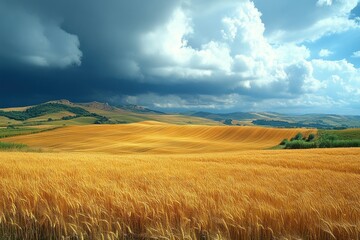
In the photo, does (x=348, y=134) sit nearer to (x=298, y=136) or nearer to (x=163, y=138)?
(x=298, y=136)

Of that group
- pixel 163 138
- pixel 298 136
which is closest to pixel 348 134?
pixel 298 136

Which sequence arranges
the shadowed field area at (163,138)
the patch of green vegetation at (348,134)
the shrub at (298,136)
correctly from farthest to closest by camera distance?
1. the shrub at (298,136)
2. the patch of green vegetation at (348,134)
3. the shadowed field area at (163,138)

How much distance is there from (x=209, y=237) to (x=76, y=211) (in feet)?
8.18

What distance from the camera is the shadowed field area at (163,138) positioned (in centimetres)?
6809

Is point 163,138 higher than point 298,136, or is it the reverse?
point 298,136

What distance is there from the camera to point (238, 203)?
574 centimetres

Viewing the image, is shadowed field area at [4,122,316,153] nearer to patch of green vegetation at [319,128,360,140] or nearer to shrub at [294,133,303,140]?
shrub at [294,133,303,140]

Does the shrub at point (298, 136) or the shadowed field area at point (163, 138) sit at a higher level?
the shrub at point (298, 136)

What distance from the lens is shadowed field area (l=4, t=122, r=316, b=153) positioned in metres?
68.1

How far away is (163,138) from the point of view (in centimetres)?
8369

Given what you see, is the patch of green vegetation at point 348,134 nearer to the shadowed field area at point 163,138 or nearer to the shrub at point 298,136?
the shrub at point 298,136

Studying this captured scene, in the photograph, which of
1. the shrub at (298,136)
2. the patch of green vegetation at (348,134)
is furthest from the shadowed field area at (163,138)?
the patch of green vegetation at (348,134)

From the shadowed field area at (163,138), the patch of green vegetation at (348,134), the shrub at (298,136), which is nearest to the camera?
the shadowed field area at (163,138)

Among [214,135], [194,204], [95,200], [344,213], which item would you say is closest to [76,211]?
[95,200]
